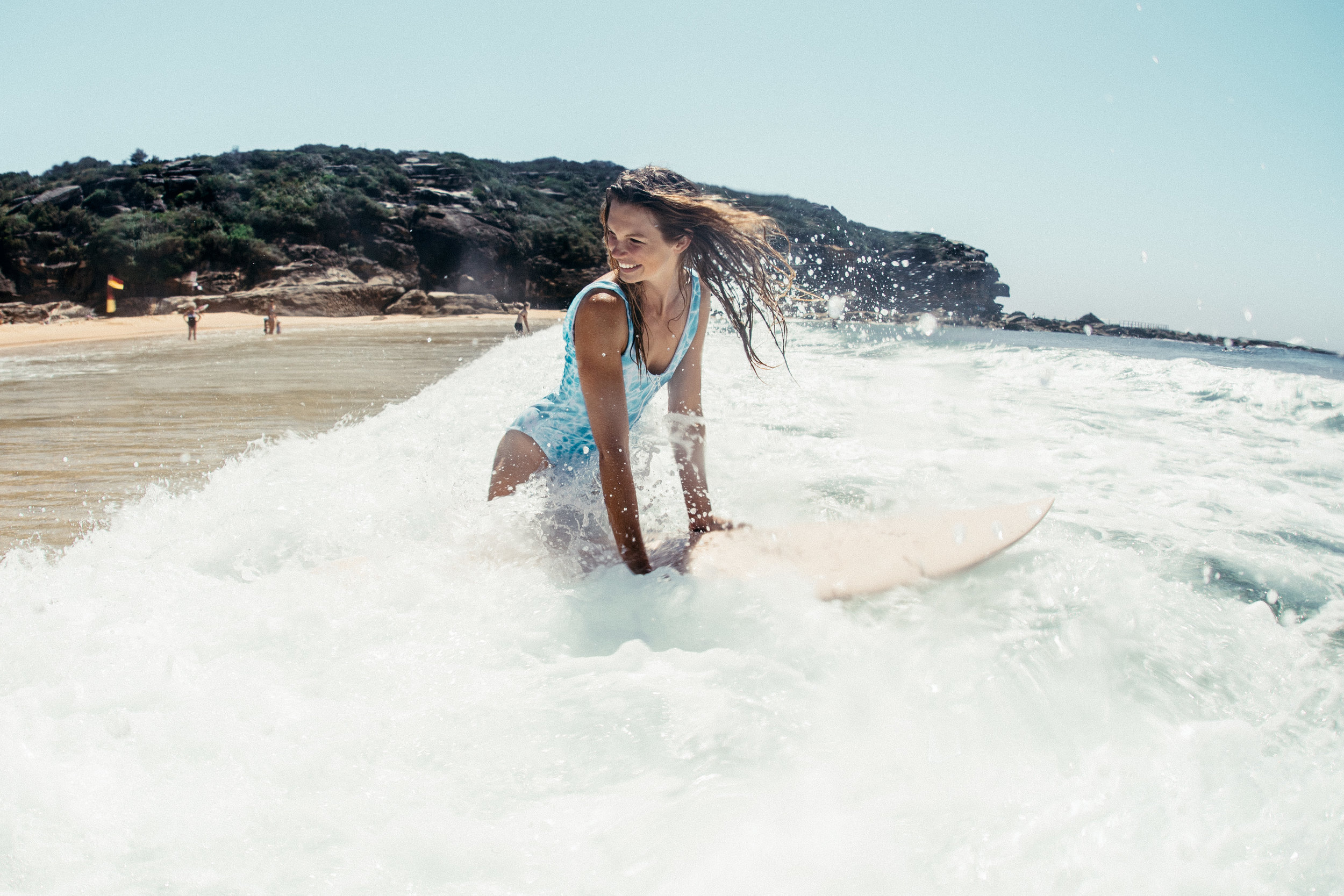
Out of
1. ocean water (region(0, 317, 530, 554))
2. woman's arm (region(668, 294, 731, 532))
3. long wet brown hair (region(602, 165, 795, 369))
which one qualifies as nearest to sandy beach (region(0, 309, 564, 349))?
ocean water (region(0, 317, 530, 554))

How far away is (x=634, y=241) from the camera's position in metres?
2.20

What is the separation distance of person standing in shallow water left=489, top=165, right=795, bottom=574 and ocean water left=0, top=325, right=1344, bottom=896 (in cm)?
19

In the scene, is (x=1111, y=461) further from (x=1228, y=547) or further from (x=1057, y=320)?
(x=1057, y=320)

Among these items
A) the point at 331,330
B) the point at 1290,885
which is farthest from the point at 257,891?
the point at 331,330

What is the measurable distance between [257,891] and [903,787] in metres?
1.20

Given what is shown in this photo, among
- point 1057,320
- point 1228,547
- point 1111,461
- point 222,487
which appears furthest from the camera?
point 1057,320

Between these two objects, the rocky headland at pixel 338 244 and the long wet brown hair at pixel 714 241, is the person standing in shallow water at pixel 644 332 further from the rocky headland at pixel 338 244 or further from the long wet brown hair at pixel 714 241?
the rocky headland at pixel 338 244

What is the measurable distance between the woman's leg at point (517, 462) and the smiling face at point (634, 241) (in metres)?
0.86

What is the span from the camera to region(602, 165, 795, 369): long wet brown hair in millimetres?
2229

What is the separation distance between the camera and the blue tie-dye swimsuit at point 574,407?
2.54 metres

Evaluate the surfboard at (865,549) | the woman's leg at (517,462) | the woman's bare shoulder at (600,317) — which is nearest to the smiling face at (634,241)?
the woman's bare shoulder at (600,317)

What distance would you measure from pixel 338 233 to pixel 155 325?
19146 millimetres

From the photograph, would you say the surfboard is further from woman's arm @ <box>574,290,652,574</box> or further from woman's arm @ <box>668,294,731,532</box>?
woman's arm @ <box>574,290,652,574</box>

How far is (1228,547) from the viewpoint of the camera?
283 centimetres
